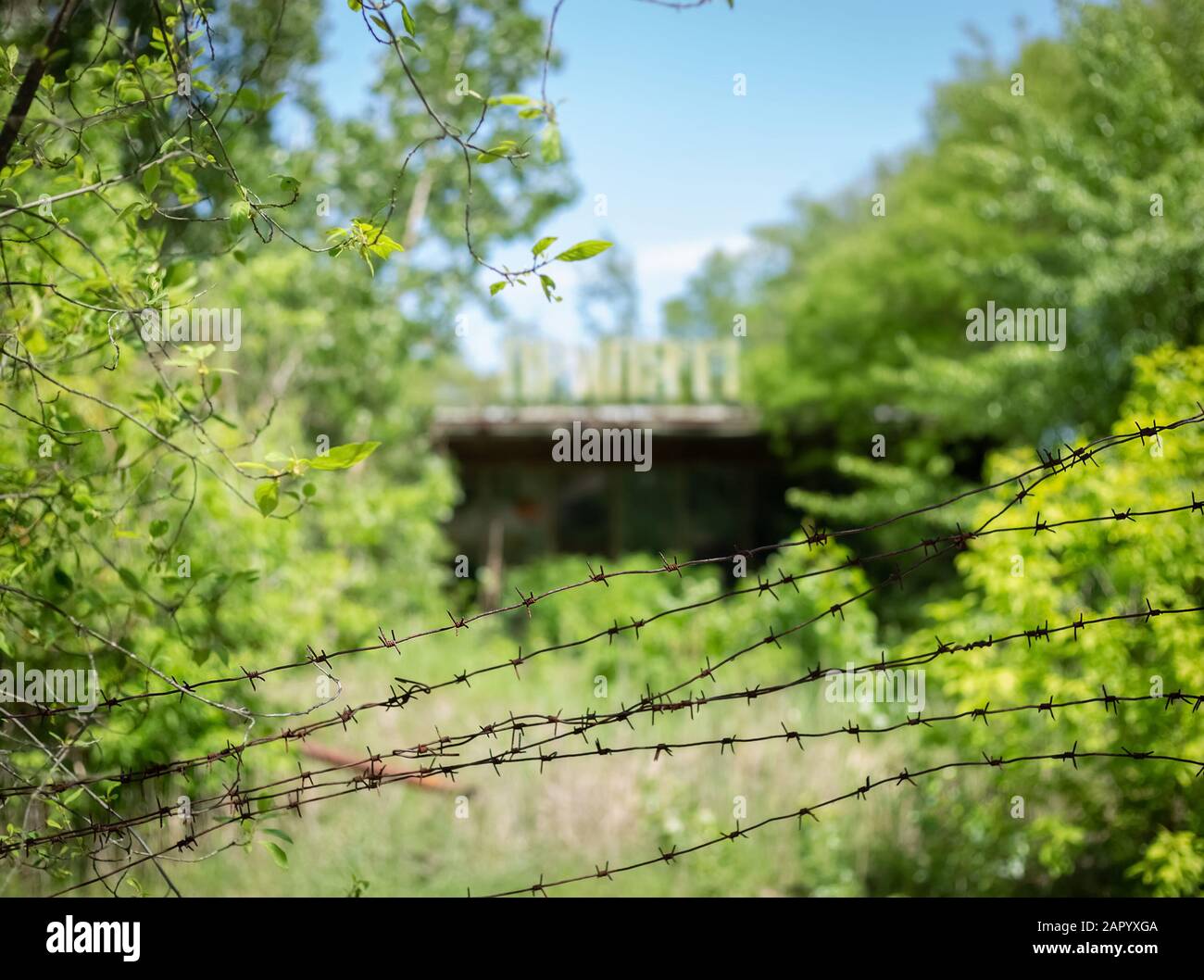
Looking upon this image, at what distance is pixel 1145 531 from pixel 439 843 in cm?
459

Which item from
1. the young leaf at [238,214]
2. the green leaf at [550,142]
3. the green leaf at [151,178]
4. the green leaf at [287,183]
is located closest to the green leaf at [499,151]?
the green leaf at [550,142]

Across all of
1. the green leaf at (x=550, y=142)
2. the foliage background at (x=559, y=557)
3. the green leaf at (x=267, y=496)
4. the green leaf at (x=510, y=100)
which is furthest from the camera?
the foliage background at (x=559, y=557)

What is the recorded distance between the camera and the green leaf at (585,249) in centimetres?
205

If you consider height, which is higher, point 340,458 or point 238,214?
point 238,214

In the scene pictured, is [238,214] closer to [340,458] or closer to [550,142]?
[340,458]

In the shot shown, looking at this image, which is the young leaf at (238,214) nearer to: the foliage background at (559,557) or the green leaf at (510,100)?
the foliage background at (559,557)

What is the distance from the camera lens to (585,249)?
205 cm

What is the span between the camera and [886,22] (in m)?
14.3

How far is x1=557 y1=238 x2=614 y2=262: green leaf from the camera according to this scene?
2.05 metres

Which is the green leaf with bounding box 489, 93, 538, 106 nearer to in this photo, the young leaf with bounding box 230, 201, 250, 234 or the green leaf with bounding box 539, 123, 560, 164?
the green leaf with bounding box 539, 123, 560, 164

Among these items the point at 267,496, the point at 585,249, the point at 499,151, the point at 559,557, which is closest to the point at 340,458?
the point at 267,496

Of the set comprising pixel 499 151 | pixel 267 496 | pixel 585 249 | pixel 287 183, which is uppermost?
pixel 499 151

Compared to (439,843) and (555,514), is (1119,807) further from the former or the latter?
(555,514)
